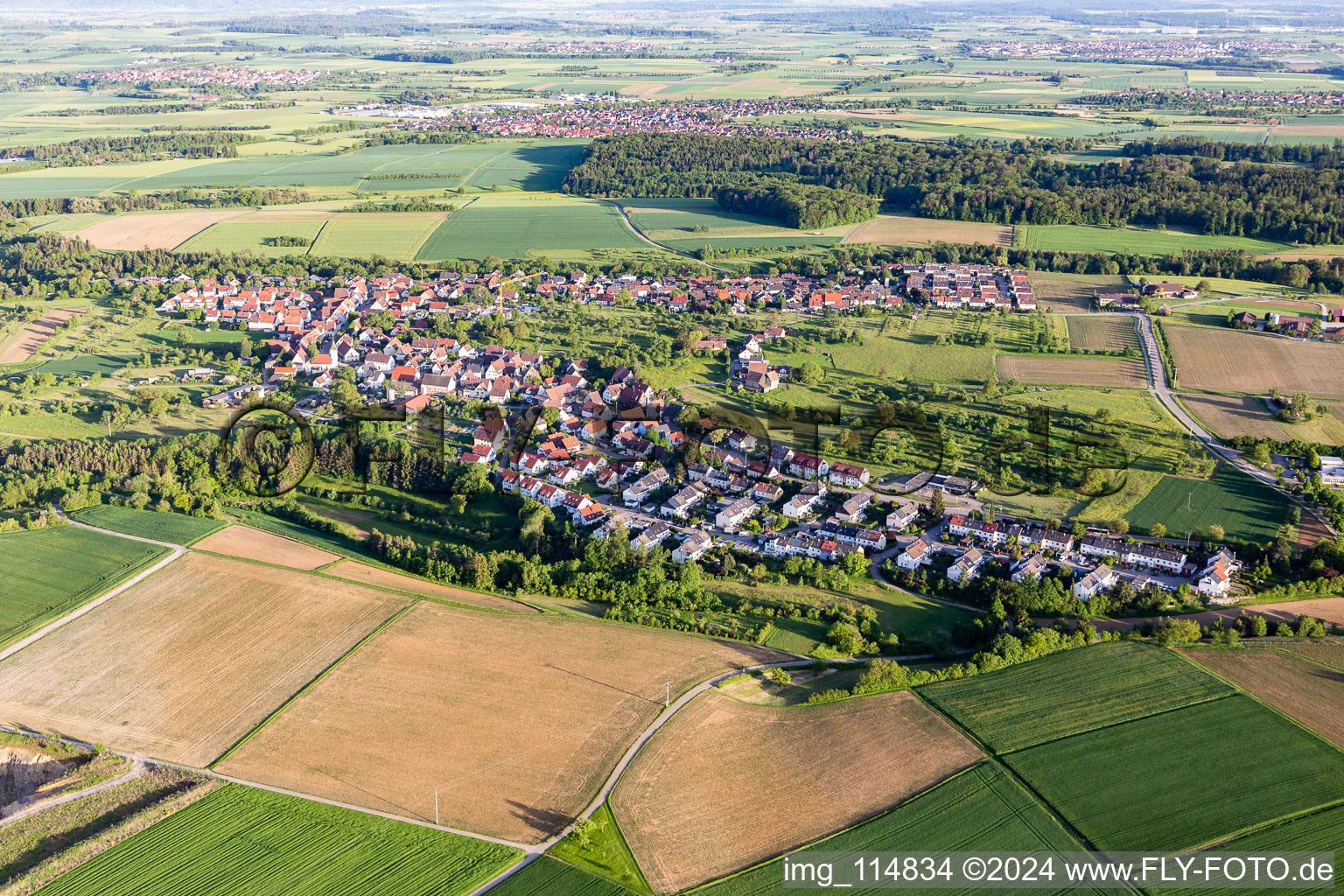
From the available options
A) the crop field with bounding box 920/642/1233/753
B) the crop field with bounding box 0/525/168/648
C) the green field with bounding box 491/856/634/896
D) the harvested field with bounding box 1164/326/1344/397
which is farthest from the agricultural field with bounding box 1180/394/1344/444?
the crop field with bounding box 0/525/168/648

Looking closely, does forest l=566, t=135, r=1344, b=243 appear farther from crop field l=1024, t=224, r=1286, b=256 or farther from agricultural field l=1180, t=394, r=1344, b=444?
agricultural field l=1180, t=394, r=1344, b=444

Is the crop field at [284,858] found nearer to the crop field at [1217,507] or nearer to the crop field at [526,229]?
the crop field at [1217,507]

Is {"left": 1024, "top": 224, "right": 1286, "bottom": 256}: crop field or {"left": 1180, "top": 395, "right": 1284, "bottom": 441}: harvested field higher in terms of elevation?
{"left": 1024, "top": 224, "right": 1286, "bottom": 256}: crop field

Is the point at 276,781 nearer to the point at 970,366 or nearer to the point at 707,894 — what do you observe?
the point at 707,894

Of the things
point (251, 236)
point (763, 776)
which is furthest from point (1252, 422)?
point (251, 236)

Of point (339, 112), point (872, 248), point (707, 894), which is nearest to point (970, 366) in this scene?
point (872, 248)

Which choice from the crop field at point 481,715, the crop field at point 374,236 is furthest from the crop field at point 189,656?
the crop field at point 374,236
